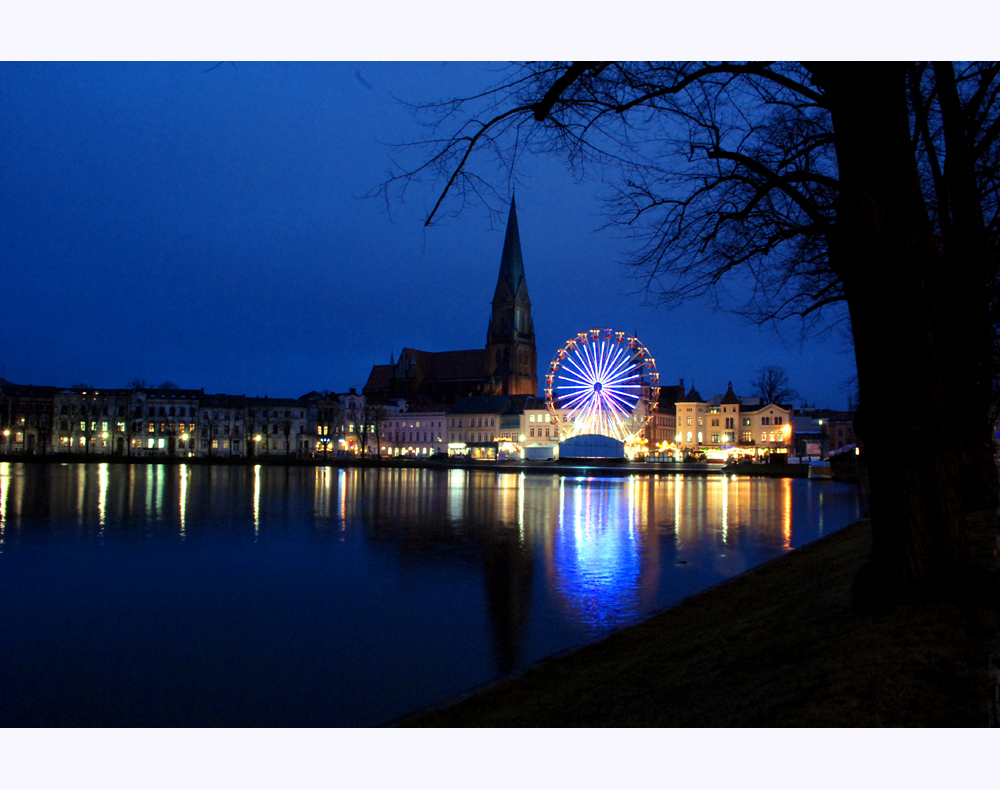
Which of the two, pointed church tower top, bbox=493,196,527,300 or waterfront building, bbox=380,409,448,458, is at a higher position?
pointed church tower top, bbox=493,196,527,300

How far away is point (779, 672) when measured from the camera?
274 inches

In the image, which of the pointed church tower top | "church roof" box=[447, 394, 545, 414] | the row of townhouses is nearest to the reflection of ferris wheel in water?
the row of townhouses

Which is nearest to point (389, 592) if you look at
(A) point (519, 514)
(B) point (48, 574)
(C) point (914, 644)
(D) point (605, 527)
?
(B) point (48, 574)

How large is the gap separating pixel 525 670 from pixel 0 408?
128m

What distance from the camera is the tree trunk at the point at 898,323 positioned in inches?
289

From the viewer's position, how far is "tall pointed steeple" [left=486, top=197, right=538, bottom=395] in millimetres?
151625

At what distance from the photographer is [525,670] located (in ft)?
31.3

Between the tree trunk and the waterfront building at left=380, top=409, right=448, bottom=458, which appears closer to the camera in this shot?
the tree trunk

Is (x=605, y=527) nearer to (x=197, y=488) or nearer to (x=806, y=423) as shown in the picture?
(x=197, y=488)

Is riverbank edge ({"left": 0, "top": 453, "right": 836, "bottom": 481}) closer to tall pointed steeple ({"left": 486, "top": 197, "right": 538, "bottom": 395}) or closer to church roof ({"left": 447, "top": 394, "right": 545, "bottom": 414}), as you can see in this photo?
church roof ({"left": 447, "top": 394, "right": 545, "bottom": 414})

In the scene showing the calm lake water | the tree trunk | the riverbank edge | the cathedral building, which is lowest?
the riverbank edge

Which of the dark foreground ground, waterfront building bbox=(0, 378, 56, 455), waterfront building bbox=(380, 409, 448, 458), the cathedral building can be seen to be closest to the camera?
the dark foreground ground

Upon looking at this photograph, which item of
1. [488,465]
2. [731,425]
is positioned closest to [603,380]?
[488,465]

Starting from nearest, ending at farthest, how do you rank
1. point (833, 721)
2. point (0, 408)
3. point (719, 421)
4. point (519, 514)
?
1. point (833, 721)
2. point (519, 514)
3. point (0, 408)
4. point (719, 421)
